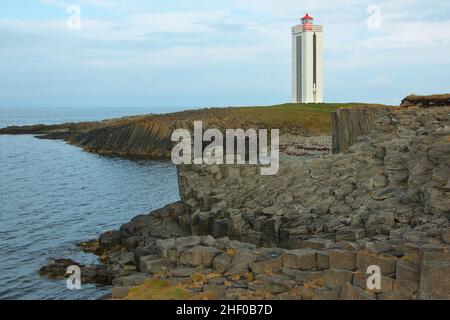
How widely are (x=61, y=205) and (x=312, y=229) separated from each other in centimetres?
2456

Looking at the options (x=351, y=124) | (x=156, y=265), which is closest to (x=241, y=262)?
(x=156, y=265)

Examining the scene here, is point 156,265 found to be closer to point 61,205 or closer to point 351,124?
point 351,124

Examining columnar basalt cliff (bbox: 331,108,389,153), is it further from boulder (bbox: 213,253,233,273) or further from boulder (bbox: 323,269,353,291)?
boulder (bbox: 323,269,353,291)

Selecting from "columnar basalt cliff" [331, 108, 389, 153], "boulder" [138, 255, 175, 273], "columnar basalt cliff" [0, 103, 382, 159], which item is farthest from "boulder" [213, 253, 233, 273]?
"columnar basalt cliff" [0, 103, 382, 159]

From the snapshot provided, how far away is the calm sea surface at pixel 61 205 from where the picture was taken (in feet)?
73.2

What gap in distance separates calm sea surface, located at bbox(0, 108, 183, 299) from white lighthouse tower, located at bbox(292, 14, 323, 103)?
49189mm

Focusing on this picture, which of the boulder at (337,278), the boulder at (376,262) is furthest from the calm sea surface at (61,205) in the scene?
the boulder at (376,262)

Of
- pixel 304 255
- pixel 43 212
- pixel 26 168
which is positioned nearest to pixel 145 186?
pixel 43 212

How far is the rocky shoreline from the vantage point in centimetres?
1219

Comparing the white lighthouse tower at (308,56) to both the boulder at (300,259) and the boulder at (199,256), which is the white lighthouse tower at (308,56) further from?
the boulder at (300,259)

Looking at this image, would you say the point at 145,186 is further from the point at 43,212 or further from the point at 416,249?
the point at 416,249

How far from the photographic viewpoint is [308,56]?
102m
